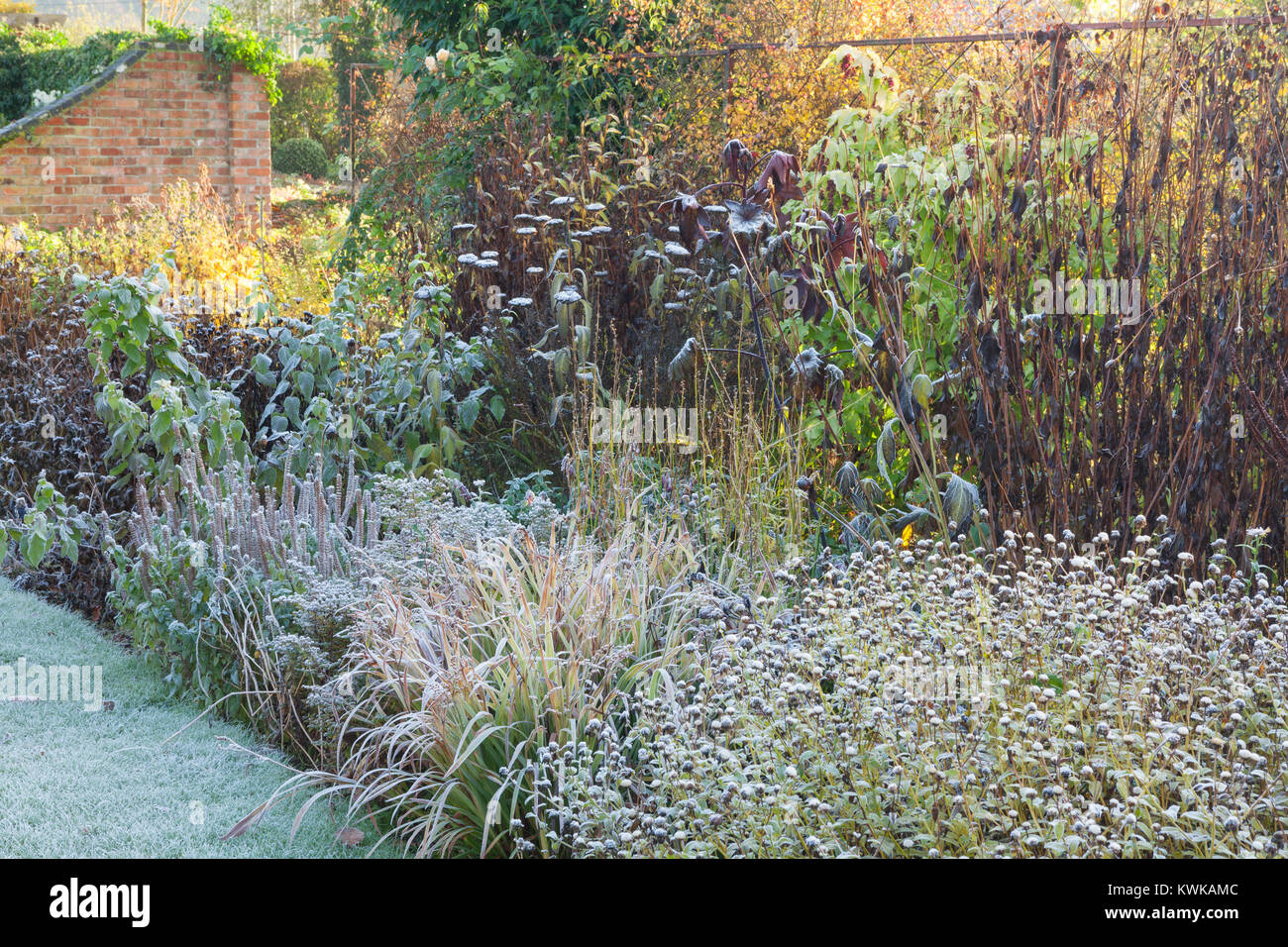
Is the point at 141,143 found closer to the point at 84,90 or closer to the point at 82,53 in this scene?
the point at 84,90

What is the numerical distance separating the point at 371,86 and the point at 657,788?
16832 millimetres

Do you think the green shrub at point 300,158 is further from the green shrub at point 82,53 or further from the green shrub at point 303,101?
the green shrub at point 82,53

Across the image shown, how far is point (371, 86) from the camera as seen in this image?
57.1ft
